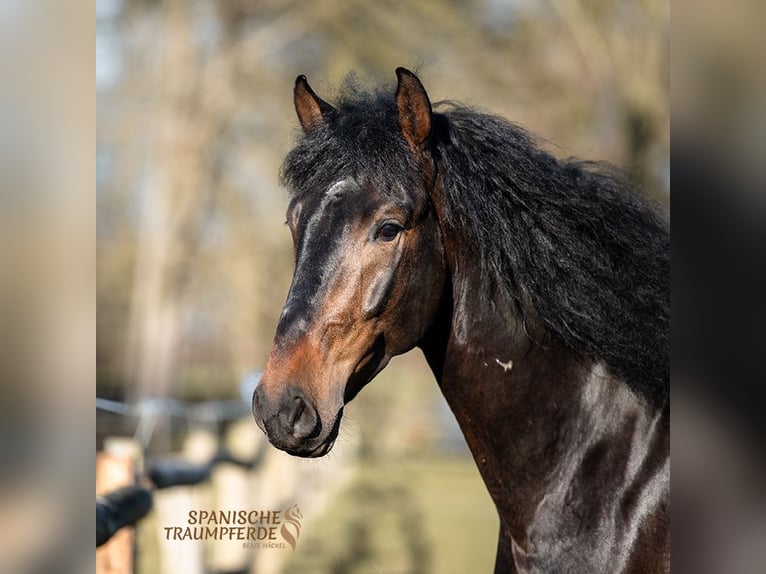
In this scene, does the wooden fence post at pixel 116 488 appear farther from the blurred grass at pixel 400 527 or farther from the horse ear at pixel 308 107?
the blurred grass at pixel 400 527

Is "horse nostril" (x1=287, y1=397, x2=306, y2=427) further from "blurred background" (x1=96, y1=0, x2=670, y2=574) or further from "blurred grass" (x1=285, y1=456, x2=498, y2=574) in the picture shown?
"blurred background" (x1=96, y1=0, x2=670, y2=574)

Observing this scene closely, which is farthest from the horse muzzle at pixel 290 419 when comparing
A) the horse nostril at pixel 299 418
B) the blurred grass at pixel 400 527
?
the blurred grass at pixel 400 527

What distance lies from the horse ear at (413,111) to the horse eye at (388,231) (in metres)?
0.21

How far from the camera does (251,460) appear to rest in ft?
21.4

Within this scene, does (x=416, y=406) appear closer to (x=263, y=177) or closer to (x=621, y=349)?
(x=263, y=177)

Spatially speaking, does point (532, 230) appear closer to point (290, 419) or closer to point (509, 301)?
point (509, 301)

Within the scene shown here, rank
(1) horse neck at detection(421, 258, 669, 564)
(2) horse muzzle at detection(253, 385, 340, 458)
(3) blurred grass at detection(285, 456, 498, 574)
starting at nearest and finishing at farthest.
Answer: (2) horse muzzle at detection(253, 385, 340, 458), (1) horse neck at detection(421, 258, 669, 564), (3) blurred grass at detection(285, 456, 498, 574)

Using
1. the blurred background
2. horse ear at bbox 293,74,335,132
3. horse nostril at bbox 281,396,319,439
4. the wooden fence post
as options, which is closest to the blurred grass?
the blurred background

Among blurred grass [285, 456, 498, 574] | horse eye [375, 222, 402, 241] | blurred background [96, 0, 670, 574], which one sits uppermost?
blurred background [96, 0, 670, 574]

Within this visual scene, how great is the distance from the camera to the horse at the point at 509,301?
188cm

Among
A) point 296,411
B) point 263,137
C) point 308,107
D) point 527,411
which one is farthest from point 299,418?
point 263,137

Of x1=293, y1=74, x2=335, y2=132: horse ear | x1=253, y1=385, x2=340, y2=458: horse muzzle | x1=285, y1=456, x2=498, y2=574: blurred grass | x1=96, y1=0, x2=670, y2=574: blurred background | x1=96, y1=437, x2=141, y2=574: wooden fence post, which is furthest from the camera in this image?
x1=96, y1=0, x2=670, y2=574: blurred background

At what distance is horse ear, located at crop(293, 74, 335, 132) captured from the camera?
2.13m
